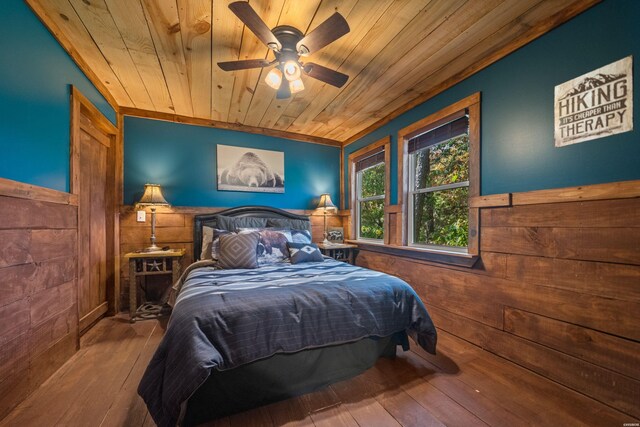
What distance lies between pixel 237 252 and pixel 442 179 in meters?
2.23

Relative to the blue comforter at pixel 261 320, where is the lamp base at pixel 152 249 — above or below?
above

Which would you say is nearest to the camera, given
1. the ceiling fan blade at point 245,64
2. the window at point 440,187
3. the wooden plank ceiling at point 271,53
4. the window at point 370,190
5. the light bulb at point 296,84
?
the wooden plank ceiling at point 271,53

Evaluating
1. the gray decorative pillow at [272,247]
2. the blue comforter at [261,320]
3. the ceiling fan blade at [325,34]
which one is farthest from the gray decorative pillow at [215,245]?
the ceiling fan blade at [325,34]

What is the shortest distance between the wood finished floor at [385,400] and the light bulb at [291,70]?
218 centimetres

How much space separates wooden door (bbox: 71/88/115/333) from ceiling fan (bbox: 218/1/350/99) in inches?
65.4

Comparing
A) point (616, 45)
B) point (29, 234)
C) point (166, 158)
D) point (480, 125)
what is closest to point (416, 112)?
point (480, 125)

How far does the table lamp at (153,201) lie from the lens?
278cm

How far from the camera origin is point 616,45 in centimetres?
145

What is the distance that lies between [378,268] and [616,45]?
2.69 metres

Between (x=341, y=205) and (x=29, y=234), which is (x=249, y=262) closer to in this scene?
(x=29, y=234)

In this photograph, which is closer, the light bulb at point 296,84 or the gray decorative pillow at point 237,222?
the light bulb at point 296,84

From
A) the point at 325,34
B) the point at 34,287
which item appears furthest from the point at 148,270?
the point at 325,34

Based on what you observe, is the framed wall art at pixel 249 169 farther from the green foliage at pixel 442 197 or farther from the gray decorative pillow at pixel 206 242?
the green foliage at pixel 442 197

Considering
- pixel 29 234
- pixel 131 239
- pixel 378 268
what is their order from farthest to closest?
pixel 378 268, pixel 131 239, pixel 29 234
